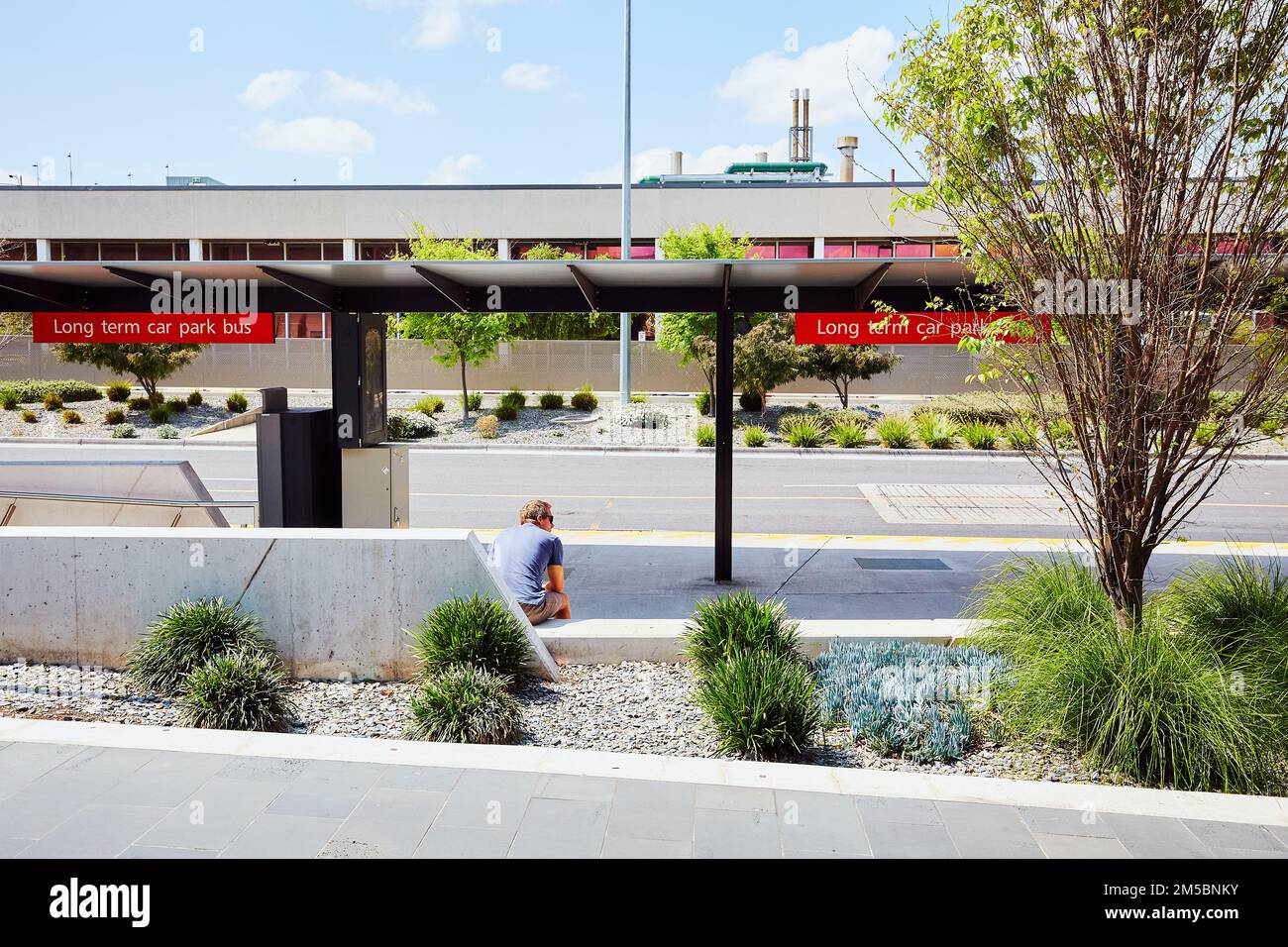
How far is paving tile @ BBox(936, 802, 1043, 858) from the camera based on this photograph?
165 inches

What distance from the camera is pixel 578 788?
15.6ft

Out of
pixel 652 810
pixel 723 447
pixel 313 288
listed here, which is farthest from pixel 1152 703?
pixel 313 288

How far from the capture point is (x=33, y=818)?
173 inches

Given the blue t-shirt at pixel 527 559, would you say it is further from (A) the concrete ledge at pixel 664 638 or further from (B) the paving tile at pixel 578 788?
(B) the paving tile at pixel 578 788

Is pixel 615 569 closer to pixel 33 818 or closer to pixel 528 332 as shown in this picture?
pixel 33 818

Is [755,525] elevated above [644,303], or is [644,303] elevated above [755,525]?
[644,303]

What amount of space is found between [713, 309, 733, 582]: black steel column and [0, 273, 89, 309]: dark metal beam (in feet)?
22.2

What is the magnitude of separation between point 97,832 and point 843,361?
26208 millimetres

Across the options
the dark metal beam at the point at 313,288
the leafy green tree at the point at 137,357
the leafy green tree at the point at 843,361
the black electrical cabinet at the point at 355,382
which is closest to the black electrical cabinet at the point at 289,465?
the black electrical cabinet at the point at 355,382

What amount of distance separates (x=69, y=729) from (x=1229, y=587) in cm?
652
